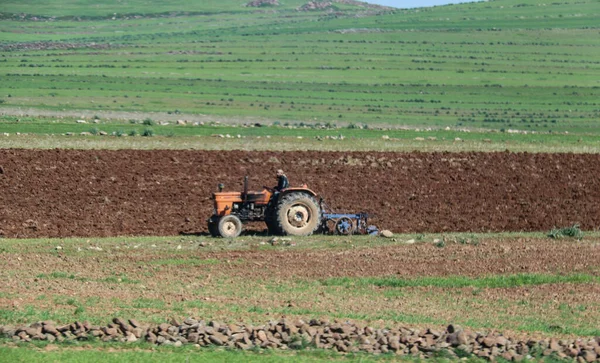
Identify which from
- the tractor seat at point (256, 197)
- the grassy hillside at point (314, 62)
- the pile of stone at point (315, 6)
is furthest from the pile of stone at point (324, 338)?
the pile of stone at point (315, 6)

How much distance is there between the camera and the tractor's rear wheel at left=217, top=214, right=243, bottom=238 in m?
26.8

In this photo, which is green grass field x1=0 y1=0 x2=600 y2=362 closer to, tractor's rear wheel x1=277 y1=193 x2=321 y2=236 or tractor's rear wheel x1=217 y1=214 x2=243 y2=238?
tractor's rear wheel x1=277 y1=193 x2=321 y2=236

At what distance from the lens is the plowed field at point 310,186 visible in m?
29.6

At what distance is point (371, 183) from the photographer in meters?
34.4

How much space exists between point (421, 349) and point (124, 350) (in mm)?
4127

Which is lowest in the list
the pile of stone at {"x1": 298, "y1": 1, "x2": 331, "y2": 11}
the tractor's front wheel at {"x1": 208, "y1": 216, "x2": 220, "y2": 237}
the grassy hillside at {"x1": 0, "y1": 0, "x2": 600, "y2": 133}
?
the grassy hillside at {"x1": 0, "y1": 0, "x2": 600, "y2": 133}

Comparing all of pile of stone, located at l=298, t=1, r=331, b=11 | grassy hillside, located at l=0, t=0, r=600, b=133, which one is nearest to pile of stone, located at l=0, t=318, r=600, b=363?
grassy hillside, located at l=0, t=0, r=600, b=133

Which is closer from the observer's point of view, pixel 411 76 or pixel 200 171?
pixel 200 171

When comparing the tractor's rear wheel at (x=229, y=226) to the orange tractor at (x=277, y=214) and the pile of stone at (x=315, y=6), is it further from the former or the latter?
the pile of stone at (x=315, y=6)

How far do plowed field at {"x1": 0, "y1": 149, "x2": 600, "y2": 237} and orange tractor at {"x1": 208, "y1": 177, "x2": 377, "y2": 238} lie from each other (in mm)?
2109

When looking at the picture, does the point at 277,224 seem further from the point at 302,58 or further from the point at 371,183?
the point at 302,58

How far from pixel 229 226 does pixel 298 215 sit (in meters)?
1.69

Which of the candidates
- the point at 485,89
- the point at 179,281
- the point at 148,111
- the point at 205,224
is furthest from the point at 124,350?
the point at 485,89

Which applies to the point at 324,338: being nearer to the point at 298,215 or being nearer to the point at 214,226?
Result: the point at 298,215
